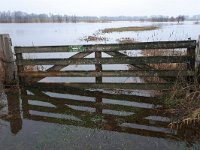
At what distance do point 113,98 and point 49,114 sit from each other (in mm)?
1930

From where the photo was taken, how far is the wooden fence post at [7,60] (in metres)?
8.79

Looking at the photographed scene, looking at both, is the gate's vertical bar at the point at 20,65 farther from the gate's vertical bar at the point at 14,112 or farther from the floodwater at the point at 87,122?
the gate's vertical bar at the point at 14,112

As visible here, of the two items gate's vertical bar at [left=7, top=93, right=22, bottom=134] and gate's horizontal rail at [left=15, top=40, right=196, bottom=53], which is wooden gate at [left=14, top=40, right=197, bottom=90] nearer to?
gate's horizontal rail at [left=15, top=40, right=196, bottom=53]

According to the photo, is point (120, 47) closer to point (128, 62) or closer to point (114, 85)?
point (128, 62)

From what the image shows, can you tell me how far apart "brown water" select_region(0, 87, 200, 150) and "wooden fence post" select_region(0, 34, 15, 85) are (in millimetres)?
923

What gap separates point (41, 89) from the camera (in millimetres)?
8742

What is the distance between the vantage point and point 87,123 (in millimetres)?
5977

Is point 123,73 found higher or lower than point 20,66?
lower

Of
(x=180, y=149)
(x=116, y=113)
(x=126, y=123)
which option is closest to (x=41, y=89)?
(x=116, y=113)

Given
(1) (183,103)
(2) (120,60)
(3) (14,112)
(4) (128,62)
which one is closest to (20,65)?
(3) (14,112)

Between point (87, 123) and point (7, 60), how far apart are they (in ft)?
13.7

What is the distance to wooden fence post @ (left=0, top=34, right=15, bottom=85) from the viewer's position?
8.79 m

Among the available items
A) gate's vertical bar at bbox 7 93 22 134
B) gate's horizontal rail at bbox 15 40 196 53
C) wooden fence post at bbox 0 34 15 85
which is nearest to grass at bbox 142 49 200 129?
gate's horizontal rail at bbox 15 40 196 53

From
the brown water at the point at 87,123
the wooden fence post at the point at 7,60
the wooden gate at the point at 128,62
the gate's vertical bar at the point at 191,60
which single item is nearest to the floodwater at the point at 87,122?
the brown water at the point at 87,123
